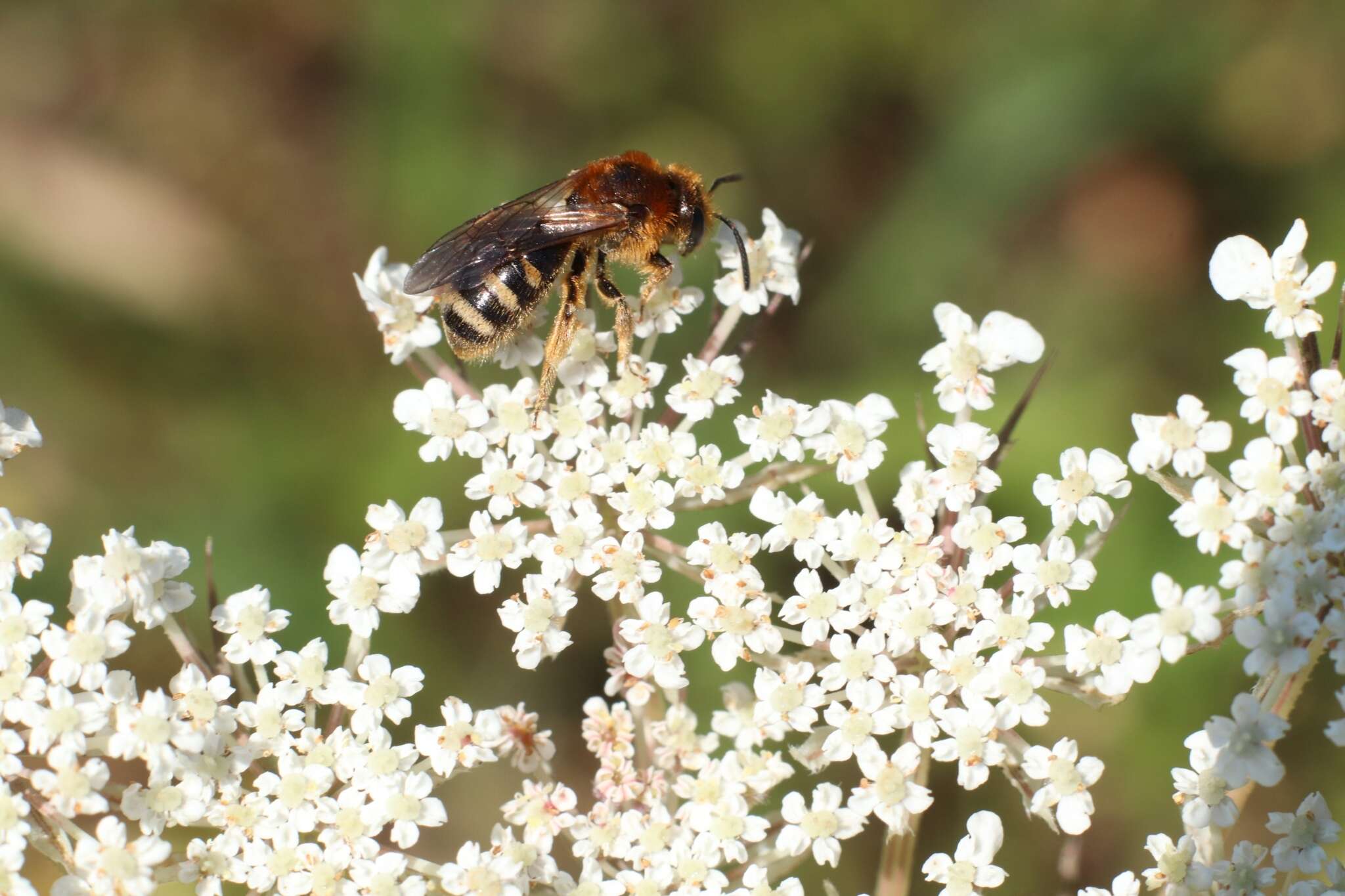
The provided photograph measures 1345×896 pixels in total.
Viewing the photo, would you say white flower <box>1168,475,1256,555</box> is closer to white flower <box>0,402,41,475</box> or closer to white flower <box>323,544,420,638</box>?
white flower <box>323,544,420,638</box>

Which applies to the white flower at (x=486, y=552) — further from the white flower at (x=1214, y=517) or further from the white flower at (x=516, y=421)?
the white flower at (x=1214, y=517)

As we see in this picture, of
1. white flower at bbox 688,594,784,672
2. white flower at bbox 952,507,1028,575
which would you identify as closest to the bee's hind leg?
white flower at bbox 688,594,784,672

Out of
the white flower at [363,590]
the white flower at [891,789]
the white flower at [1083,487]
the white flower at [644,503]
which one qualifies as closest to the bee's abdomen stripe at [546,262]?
the white flower at [644,503]

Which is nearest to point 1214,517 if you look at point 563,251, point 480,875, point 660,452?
point 660,452

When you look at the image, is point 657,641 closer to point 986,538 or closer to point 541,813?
point 541,813

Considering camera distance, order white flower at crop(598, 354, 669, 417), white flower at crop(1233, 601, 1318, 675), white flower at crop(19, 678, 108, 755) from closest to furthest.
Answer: white flower at crop(1233, 601, 1318, 675) → white flower at crop(19, 678, 108, 755) → white flower at crop(598, 354, 669, 417)

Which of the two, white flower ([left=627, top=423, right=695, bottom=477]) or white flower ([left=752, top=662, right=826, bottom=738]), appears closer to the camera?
white flower ([left=752, top=662, right=826, bottom=738])
